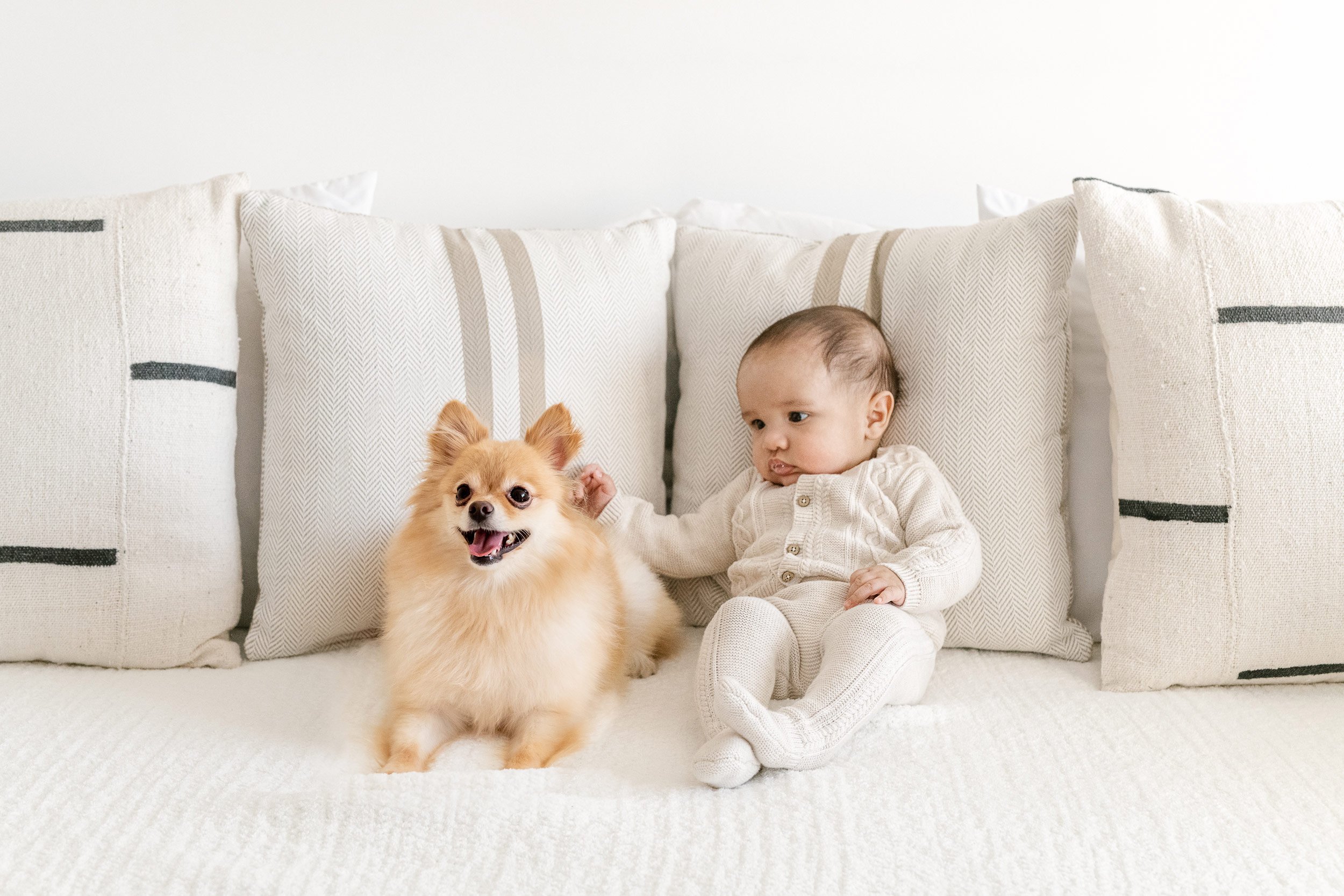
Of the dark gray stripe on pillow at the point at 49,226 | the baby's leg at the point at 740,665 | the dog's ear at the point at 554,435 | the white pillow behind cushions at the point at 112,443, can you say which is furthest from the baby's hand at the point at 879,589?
the dark gray stripe on pillow at the point at 49,226

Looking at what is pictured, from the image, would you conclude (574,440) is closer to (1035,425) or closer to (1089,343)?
(1035,425)

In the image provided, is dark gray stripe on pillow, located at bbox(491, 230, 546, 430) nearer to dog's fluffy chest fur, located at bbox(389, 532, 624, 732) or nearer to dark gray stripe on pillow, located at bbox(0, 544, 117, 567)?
dog's fluffy chest fur, located at bbox(389, 532, 624, 732)

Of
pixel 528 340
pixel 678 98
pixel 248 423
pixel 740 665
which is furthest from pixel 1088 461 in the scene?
pixel 248 423

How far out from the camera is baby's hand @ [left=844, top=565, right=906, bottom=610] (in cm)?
135

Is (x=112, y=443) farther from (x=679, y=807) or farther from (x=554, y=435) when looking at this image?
(x=679, y=807)

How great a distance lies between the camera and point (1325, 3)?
205cm

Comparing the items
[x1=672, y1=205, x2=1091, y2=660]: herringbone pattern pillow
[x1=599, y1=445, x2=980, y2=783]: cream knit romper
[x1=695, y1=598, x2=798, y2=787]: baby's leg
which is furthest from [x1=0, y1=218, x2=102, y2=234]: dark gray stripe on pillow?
[x1=695, y1=598, x2=798, y2=787]: baby's leg

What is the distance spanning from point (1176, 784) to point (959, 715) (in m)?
0.28

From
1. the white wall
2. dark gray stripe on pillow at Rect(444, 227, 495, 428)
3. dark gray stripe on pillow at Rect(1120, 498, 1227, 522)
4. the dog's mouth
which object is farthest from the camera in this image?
the white wall

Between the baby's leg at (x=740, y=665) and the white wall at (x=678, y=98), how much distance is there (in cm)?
120

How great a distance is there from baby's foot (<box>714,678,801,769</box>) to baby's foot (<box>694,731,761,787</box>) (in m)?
0.01

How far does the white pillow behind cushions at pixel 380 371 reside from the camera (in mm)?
1512

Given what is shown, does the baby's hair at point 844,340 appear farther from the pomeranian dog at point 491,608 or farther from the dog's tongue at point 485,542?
the dog's tongue at point 485,542

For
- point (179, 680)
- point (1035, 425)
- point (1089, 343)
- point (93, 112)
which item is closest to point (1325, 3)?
point (1089, 343)
